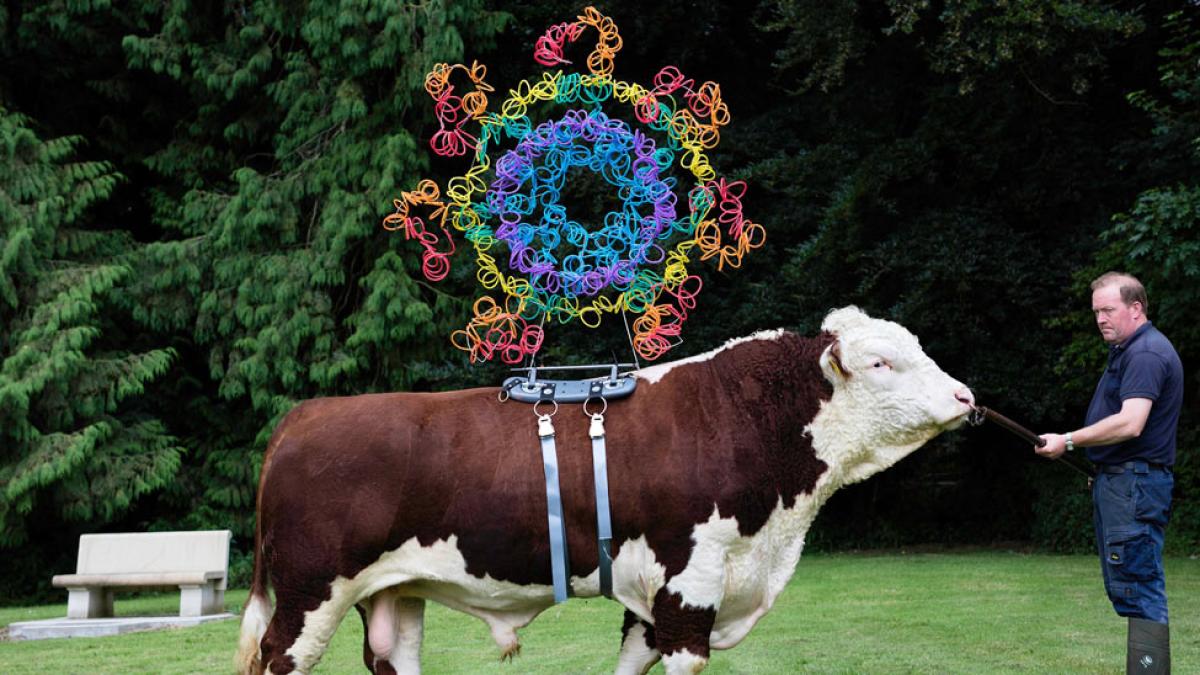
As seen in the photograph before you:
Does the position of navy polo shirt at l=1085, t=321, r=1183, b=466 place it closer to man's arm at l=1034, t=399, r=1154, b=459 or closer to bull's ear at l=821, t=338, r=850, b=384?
man's arm at l=1034, t=399, r=1154, b=459

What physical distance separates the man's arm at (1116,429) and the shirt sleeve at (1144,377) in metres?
0.04

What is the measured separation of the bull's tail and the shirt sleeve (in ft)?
13.0

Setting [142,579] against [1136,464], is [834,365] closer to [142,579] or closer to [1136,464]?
[1136,464]

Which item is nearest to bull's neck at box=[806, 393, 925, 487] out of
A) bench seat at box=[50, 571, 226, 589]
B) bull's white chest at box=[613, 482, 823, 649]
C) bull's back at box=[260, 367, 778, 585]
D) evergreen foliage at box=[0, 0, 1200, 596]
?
bull's white chest at box=[613, 482, 823, 649]

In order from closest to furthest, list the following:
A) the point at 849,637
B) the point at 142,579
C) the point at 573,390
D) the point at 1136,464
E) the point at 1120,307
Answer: the point at 573,390 < the point at 1136,464 < the point at 1120,307 < the point at 849,637 < the point at 142,579

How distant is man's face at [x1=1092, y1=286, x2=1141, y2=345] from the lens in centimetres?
564

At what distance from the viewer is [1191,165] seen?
52.4 feet

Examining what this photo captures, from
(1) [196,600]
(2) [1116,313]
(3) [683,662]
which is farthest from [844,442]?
(1) [196,600]

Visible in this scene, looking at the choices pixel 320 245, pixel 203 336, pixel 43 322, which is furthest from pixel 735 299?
pixel 43 322

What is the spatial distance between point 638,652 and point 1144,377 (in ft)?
8.57

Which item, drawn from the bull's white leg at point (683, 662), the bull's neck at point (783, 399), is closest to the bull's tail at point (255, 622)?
the bull's white leg at point (683, 662)

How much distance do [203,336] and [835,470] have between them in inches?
566

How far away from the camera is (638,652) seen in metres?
5.43

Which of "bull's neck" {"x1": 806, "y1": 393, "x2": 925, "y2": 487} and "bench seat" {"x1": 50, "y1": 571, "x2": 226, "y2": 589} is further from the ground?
"bull's neck" {"x1": 806, "y1": 393, "x2": 925, "y2": 487}
